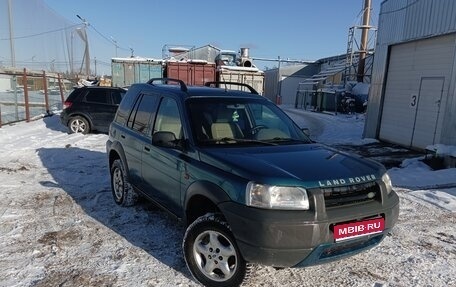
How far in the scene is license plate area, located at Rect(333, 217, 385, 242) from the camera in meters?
3.01

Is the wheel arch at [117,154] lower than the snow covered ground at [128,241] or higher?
higher

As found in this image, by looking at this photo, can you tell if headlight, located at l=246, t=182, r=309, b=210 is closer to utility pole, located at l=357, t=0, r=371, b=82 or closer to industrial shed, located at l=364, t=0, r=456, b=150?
industrial shed, located at l=364, t=0, r=456, b=150

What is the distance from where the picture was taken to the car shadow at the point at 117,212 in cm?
424

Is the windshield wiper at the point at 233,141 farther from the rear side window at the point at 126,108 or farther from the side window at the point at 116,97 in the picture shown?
the side window at the point at 116,97

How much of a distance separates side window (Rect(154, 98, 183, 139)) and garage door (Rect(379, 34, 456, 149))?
8.89 m

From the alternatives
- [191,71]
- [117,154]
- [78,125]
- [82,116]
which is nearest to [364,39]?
[191,71]

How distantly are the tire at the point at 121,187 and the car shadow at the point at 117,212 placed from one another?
0.35 feet

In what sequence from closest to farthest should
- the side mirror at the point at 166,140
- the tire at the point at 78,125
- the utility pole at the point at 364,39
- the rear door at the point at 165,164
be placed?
the side mirror at the point at 166,140 → the rear door at the point at 165,164 → the tire at the point at 78,125 → the utility pole at the point at 364,39

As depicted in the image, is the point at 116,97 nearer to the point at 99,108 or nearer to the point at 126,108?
the point at 99,108

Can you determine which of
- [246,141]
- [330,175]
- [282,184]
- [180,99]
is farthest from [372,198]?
[180,99]

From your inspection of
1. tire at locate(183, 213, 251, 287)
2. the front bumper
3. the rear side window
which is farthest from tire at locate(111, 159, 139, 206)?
the front bumper

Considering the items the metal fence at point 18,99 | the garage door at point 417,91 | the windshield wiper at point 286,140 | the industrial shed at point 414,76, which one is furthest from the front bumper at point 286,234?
the metal fence at point 18,99

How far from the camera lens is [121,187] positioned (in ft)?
18.4

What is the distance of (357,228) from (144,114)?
305cm
